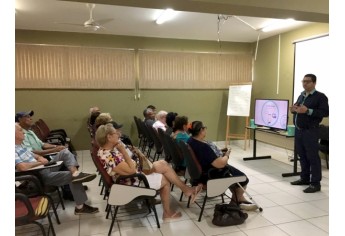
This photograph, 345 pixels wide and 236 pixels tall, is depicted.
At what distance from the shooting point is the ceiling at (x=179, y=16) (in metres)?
2.60

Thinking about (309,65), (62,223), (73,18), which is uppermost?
(73,18)

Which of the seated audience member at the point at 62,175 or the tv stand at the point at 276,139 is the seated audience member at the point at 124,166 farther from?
the tv stand at the point at 276,139

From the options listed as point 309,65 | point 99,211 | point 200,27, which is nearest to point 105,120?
point 99,211

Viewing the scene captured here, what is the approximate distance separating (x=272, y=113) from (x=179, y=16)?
2.33 meters

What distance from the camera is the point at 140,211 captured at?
307 cm

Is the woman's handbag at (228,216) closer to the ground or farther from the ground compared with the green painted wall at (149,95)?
closer to the ground

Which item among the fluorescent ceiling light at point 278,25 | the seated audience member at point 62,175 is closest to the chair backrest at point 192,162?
the seated audience member at point 62,175

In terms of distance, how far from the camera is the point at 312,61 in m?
5.16

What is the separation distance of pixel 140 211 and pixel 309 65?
4.19 metres

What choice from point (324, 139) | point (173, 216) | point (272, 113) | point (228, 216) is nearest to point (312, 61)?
point (272, 113)

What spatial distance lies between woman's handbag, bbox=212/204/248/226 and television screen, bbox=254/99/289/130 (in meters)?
2.23

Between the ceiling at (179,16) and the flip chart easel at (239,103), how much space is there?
1212mm
